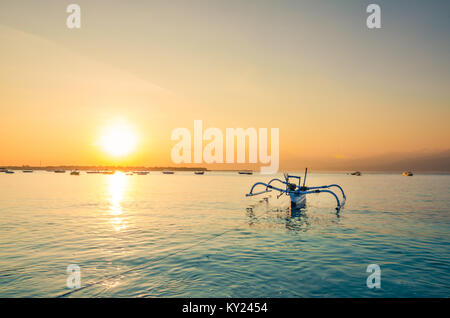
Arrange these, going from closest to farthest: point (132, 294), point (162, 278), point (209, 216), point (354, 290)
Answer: point (132, 294), point (354, 290), point (162, 278), point (209, 216)

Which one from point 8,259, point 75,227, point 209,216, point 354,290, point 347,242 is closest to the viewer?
point 354,290

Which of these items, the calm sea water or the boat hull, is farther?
the boat hull

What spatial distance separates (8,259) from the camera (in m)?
11.9

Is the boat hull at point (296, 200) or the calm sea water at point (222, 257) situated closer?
the calm sea water at point (222, 257)

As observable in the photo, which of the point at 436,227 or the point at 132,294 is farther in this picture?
the point at 436,227

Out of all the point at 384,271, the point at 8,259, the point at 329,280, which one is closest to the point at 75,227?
the point at 8,259

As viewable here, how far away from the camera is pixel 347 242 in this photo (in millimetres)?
15641

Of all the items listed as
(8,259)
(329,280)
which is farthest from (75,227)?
(329,280)

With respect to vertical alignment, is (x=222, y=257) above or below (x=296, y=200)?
below

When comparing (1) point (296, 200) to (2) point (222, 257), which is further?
(1) point (296, 200)
